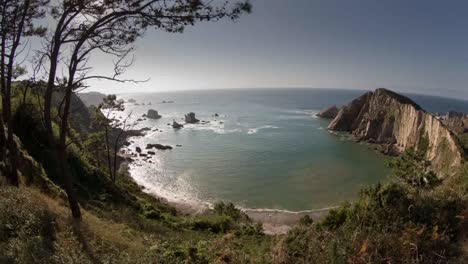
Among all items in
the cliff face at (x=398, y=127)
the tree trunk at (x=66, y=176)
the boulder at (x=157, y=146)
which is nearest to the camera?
the tree trunk at (x=66, y=176)

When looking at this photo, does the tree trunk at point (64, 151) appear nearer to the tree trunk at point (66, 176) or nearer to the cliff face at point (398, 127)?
the tree trunk at point (66, 176)

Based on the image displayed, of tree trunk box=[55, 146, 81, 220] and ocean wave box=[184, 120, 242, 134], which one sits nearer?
tree trunk box=[55, 146, 81, 220]

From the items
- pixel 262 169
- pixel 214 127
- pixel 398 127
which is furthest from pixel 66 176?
pixel 214 127

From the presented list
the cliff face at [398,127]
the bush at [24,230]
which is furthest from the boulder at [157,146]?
the bush at [24,230]

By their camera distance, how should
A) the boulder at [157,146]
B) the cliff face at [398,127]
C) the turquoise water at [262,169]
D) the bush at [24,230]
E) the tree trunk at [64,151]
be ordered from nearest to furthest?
the bush at [24,230], the tree trunk at [64,151], the turquoise water at [262,169], the cliff face at [398,127], the boulder at [157,146]

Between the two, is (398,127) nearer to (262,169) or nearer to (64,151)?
(262,169)

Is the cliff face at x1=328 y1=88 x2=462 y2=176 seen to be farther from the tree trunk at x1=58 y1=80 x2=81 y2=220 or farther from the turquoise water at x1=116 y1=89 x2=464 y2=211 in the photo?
the tree trunk at x1=58 y1=80 x2=81 y2=220

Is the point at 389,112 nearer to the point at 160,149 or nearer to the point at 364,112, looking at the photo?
the point at 364,112

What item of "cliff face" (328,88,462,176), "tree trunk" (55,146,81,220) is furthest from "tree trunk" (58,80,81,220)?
"cliff face" (328,88,462,176)

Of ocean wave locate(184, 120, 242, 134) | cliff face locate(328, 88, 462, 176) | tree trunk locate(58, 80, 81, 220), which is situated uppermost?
tree trunk locate(58, 80, 81, 220)

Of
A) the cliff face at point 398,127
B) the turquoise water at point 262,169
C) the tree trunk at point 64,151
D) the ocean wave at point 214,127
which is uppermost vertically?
the tree trunk at point 64,151
